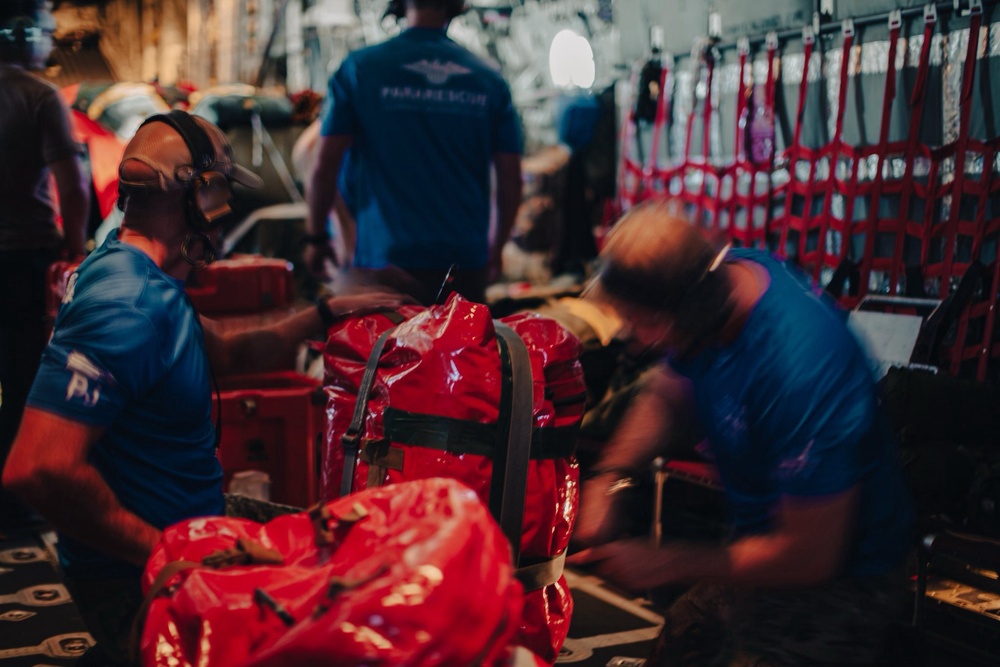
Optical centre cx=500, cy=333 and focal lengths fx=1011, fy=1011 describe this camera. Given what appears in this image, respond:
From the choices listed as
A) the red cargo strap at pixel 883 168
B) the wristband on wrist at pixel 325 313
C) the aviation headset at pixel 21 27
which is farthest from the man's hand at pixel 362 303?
the aviation headset at pixel 21 27

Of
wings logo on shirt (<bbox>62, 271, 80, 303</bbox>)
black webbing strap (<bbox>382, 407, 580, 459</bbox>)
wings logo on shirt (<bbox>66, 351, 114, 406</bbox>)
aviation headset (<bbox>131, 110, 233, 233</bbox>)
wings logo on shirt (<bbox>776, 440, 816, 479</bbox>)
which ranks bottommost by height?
black webbing strap (<bbox>382, 407, 580, 459</bbox>)

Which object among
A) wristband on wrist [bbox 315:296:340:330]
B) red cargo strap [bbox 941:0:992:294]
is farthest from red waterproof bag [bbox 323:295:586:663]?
red cargo strap [bbox 941:0:992:294]

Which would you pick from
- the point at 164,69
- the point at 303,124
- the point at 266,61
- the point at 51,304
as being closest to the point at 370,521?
the point at 51,304

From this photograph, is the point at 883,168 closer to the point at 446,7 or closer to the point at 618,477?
the point at 446,7

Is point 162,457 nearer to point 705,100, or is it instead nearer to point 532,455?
point 532,455

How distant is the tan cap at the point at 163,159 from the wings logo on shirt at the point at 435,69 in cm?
167

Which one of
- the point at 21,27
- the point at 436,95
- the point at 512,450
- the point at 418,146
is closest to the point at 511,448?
the point at 512,450

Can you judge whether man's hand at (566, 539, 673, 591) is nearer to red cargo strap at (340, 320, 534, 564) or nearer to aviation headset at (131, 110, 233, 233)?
red cargo strap at (340, 320, 534, 564)

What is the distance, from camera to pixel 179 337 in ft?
6.88

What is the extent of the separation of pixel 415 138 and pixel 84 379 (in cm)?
A: 218

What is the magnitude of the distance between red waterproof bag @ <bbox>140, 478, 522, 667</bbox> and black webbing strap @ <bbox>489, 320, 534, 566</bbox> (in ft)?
2.24

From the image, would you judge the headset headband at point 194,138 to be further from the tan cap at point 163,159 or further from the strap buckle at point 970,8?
the strap buckle at point 970,8

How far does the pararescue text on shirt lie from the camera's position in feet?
12.5

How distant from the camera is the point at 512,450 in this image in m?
2.30
